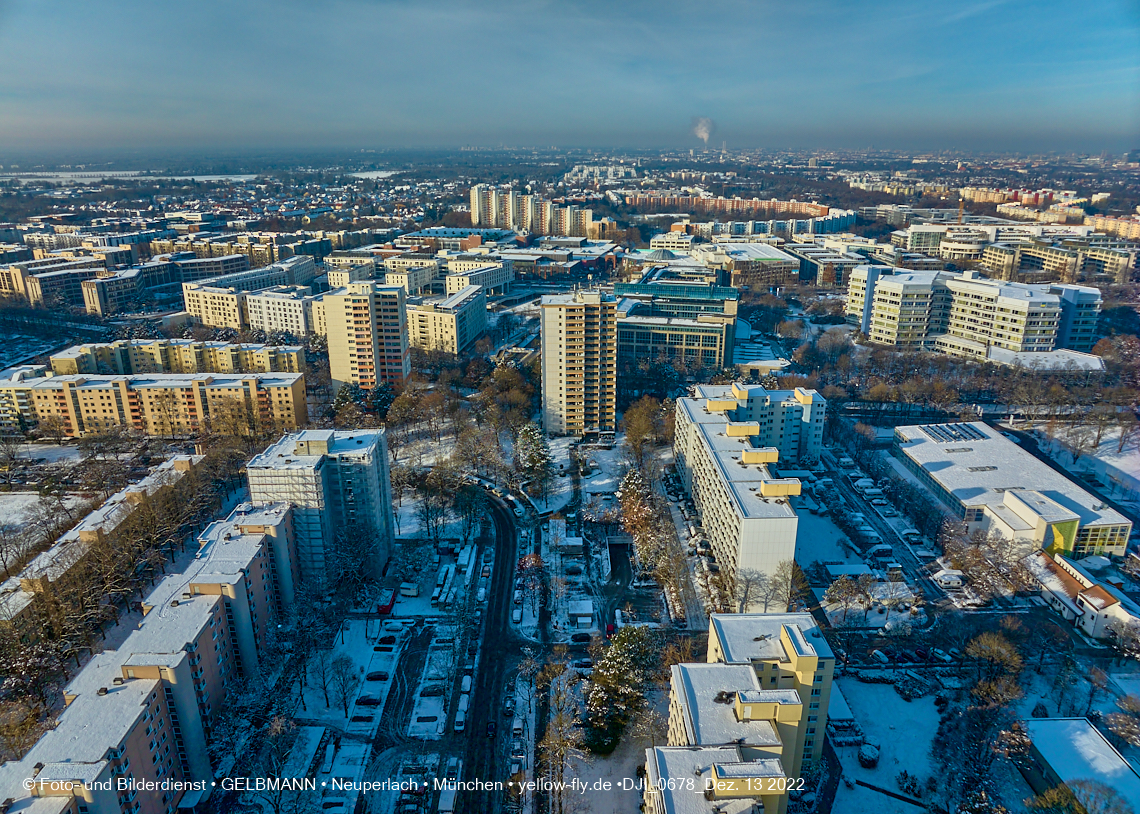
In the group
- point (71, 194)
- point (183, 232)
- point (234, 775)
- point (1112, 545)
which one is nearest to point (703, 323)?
point (1112, 545)

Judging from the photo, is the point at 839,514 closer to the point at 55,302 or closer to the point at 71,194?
the point at 55,302

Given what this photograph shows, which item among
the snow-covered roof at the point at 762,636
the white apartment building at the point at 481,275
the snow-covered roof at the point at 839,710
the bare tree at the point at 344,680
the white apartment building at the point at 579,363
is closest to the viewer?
the snow-covered roof at the point at 762,636

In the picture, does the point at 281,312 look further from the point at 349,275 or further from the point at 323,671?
the point at 323,671

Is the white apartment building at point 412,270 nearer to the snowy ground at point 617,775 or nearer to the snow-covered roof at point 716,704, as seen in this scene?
the snowy ground at point 617,775

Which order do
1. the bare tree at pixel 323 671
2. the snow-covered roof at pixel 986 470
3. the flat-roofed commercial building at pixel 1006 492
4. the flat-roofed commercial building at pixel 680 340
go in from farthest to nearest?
the flat-roofed commercial building at pixel 680 340
the snow-covered roof at pixel 986 470
the flat-roofed commercial building at pixel 1006 492
the bare tree at pixel 323 671

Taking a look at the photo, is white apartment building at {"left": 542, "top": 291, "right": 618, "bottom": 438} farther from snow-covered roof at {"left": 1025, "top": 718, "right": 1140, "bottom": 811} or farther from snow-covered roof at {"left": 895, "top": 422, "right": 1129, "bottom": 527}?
snow-covered roof at {"left": 1025, "top": 718, "right": 1140, "bottom": 811}

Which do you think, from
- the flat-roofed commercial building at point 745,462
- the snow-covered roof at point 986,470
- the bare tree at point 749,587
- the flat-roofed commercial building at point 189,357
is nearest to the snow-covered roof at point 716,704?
the bare tree at point 749,587
